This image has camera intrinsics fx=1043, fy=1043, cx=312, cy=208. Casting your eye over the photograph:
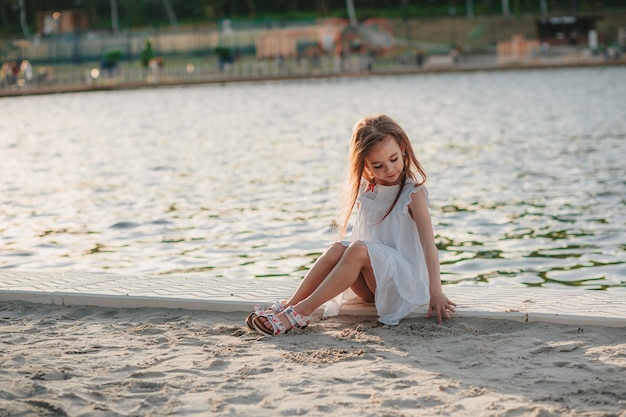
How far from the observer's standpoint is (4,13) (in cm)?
8981

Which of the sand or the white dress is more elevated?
the white dress

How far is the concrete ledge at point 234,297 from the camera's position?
5.37m

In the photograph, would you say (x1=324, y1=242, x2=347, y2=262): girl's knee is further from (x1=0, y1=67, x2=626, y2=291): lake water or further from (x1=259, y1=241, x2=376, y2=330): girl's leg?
(x1=0, y1=67, x2=626, y2=291): lake water

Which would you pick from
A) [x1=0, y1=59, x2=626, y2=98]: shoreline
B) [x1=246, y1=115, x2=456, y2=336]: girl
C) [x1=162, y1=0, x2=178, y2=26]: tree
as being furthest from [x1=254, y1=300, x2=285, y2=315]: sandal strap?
[x1=162, y1=0, x2=178, y2=26]: tree

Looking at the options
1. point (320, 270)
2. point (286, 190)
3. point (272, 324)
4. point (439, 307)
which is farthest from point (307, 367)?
point (286, 190)

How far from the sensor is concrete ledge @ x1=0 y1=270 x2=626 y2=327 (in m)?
5.37

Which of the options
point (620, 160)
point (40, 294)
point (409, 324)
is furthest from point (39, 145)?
point (409, 324)

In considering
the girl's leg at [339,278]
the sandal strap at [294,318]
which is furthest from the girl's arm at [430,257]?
the sandal strap at [294,318]

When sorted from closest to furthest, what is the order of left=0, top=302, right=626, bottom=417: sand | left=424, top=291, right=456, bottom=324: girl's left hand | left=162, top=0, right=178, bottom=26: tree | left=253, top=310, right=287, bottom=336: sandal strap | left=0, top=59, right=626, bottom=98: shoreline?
left=0, top=302, right=626, bottom=417: sand → left=253, top=310, right=287, bottom=336: sandal strap → left=424, top=291, right=456, bottom=324: girl's left hand → left=0, top=59, right=626, bottom=98: shoreline → left=162, top=0, right=178, bottom=26: tree

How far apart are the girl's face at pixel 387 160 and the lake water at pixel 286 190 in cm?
243

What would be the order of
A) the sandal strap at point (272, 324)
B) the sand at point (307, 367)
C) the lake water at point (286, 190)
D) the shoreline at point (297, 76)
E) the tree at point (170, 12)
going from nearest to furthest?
the sand at point (307, 367)
the sandal strap at point (272, 324)
the lake water at point (286, 190)
the shoreline at point (297, 76)
the tree at point (170, 12)

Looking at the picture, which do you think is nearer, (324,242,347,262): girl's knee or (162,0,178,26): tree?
A: (324,242,347,262): girl's knee

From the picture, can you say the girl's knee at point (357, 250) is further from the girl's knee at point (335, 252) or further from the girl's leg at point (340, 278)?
the girl's knee at point (335, 252)

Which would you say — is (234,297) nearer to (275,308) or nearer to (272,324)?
(275,308)
